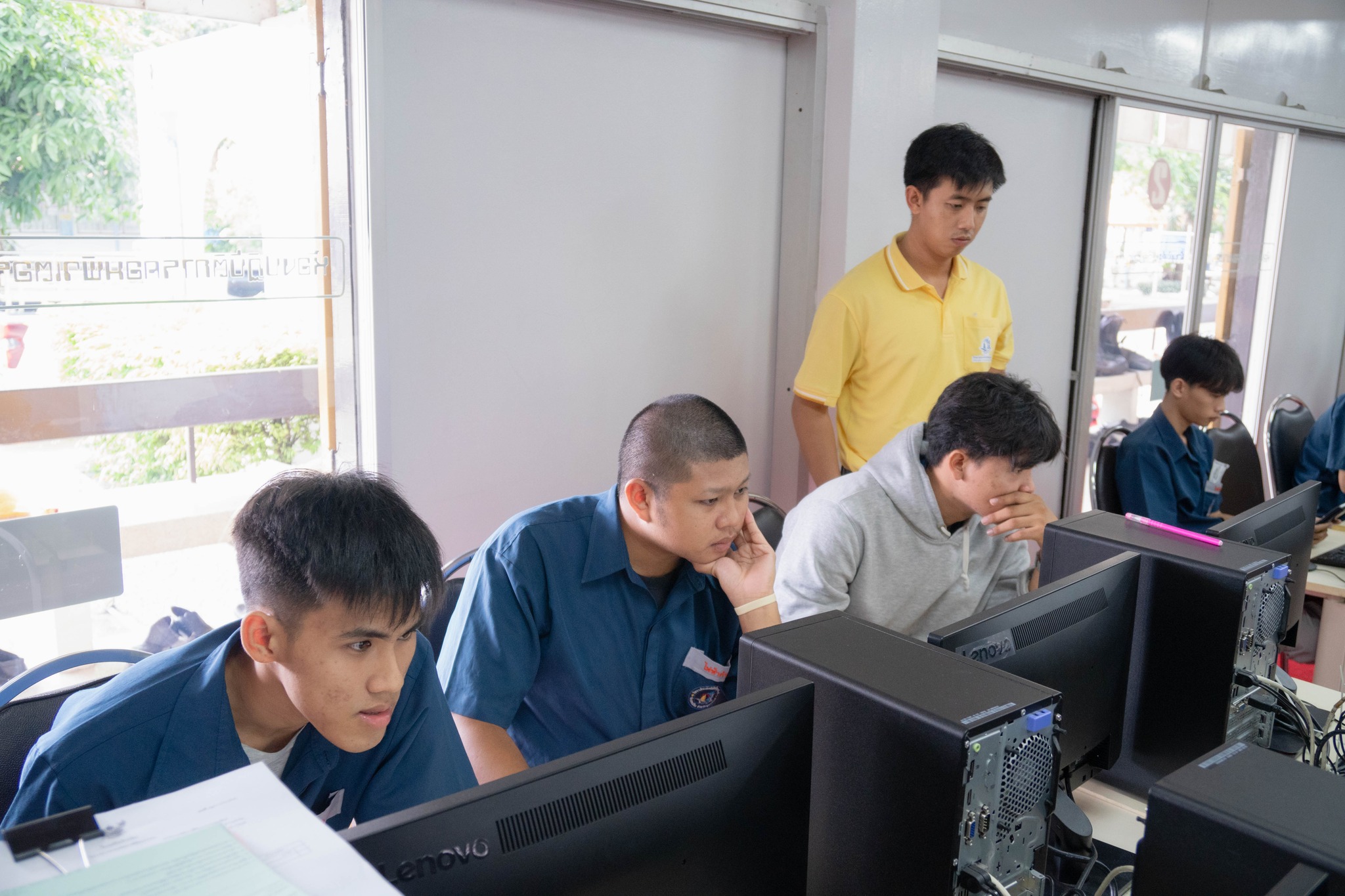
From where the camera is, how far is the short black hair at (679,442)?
1.48 metres

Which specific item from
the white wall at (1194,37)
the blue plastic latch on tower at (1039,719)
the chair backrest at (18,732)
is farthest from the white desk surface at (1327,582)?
the chair backrest at (18,732)

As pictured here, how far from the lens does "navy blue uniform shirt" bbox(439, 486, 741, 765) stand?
56.8 inches

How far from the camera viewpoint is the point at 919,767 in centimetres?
91

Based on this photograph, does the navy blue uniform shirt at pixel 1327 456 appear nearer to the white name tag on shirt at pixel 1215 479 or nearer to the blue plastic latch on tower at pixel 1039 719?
the white name tag on shirt at pixel 1215 479

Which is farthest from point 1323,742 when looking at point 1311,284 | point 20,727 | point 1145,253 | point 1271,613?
point 1311,284

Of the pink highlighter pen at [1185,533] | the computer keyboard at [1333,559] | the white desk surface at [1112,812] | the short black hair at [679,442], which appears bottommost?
the white desk surface at [1112,812]

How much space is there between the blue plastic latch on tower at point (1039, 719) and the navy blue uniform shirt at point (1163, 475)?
78.1 inches

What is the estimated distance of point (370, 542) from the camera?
1.05 meters

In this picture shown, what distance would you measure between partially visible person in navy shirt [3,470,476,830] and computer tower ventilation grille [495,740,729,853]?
1.21 ft

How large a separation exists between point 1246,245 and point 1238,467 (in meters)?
1.91

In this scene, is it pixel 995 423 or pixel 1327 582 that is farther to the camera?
pixel 1327 582

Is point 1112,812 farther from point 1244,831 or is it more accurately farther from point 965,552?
point 1244,831

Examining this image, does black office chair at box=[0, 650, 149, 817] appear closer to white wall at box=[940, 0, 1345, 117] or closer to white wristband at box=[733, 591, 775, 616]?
white wristband at box=[733, 591, 775, 616]

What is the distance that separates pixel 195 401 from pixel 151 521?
26cm
